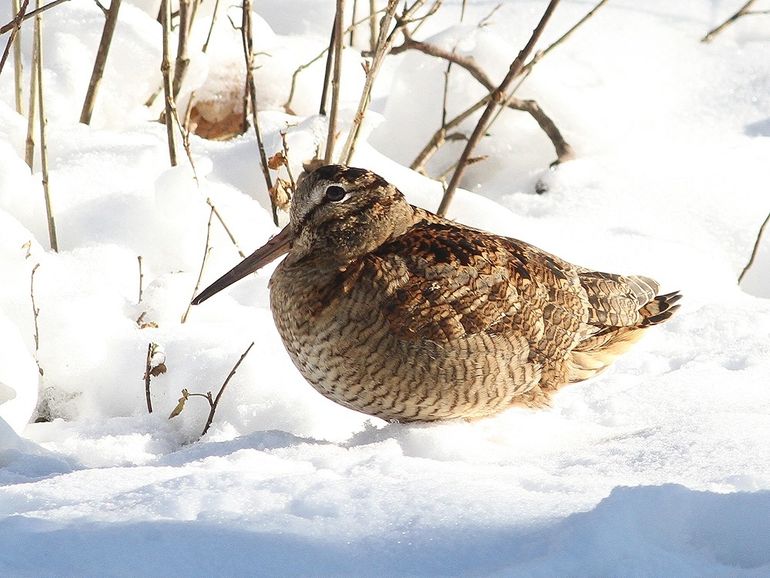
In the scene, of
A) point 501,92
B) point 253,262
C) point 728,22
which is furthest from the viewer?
point 728,22

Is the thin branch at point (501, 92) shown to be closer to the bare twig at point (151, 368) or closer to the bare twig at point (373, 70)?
the bare twig at point (373, 70)

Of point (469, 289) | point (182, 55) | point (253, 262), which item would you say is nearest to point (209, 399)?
point (253, 262)

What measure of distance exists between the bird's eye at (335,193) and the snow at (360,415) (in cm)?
66

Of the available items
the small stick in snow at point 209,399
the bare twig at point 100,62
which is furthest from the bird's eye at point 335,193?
the bare twig at point 100,62

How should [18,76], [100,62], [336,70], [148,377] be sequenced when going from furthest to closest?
[100,62] < [18,76] < [336,70] < [148,377]

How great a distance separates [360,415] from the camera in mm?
3805

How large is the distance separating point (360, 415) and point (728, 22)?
3.57 m

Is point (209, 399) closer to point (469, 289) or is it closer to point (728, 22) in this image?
point (469, 289)

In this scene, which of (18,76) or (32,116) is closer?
(32,116)

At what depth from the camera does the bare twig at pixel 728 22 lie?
6004 millimetres

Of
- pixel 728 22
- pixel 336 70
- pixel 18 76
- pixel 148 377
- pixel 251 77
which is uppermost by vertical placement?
pixel 728 22

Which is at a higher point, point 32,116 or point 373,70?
point 32,116

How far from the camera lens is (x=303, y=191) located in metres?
3.50

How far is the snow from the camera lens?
7.23ft
